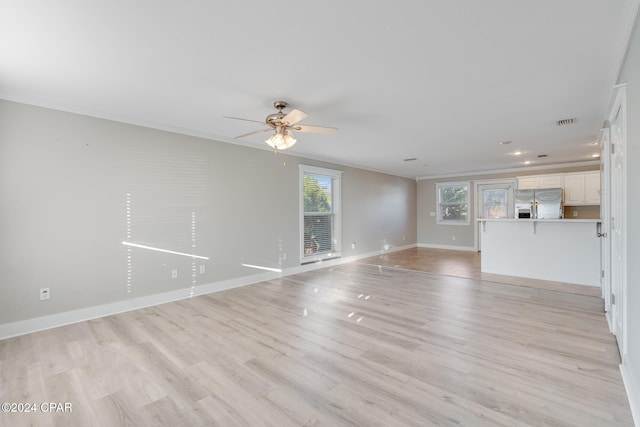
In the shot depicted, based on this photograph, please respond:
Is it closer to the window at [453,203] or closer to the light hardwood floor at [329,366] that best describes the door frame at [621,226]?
the light hardwood floor at [329,366]

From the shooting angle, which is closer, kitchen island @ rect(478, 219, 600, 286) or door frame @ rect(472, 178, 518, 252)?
kitchen island @ rect(478, 219, 600, 286)

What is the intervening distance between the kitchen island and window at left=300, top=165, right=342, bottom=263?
305 centimetres

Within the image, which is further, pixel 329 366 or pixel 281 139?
pixel 281 139

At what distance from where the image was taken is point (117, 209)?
11.6ft

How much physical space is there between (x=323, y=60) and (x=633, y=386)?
3037 mm

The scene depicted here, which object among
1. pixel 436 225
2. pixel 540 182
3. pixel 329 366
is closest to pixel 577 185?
pixel 540 182

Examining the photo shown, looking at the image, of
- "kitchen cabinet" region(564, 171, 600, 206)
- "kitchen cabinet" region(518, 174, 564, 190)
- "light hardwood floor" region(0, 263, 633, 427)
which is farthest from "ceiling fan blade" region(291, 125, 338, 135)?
"kitchen cabinet" region(564, 171, 600, 206)

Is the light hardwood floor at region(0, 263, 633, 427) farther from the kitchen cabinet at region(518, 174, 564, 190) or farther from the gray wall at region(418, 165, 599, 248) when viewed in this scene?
the gray wall at region(418, 165, 599, 248)

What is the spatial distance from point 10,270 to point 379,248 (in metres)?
7.00

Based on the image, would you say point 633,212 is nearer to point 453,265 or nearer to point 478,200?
point 453,265

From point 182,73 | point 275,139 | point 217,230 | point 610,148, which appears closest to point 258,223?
point 217,230

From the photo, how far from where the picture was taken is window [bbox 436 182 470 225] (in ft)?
28.9

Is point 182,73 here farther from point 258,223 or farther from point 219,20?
point 258,223

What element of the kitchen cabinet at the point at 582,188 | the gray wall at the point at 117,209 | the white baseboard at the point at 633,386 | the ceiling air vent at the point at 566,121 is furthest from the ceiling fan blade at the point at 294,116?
the kitchen cabinet at the point at 582,188
